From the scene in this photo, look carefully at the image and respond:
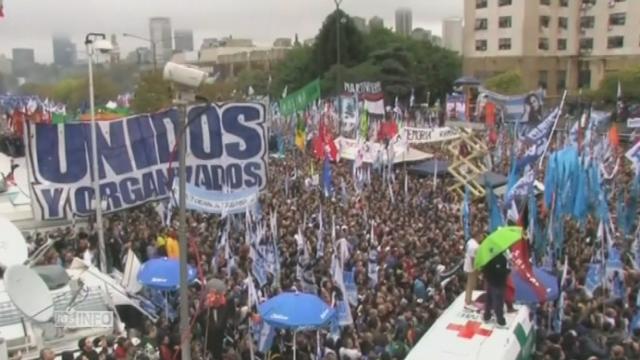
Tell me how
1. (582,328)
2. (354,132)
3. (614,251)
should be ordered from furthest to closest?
(354,132)
(614,251)
(582,328)

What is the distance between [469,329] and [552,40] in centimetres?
6578

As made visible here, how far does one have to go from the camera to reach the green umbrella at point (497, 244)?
912 centimetres

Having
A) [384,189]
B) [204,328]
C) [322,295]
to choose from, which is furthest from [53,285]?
[384,189]

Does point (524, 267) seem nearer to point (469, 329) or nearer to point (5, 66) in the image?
point (469, 329)

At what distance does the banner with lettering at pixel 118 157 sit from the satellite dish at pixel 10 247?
156 centimetres

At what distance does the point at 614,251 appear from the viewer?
1373 cm

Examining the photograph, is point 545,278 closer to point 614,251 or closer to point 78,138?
point 614,251

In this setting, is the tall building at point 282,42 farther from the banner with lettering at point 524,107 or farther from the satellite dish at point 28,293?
the satellite dish at point 28,293

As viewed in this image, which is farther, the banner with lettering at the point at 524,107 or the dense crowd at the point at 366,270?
the banner with lettering at the point at 524,107

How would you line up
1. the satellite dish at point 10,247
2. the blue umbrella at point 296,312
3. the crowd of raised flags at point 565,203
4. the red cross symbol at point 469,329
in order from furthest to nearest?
the crowd of raised flags at point 565,203 → the satellite dish at point 10,247 → the blue umbrella at point 296,312 → the red cross symbol at point 469,329

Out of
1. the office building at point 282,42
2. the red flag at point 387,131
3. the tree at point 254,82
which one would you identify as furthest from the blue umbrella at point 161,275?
the office building at point 282,42

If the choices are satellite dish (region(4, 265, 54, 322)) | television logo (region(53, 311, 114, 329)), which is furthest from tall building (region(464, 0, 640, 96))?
satellite dish (region(4, 265, 54, 322))

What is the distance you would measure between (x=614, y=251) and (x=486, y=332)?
6.33 metres

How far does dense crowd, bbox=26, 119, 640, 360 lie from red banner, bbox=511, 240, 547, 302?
2.31ft
